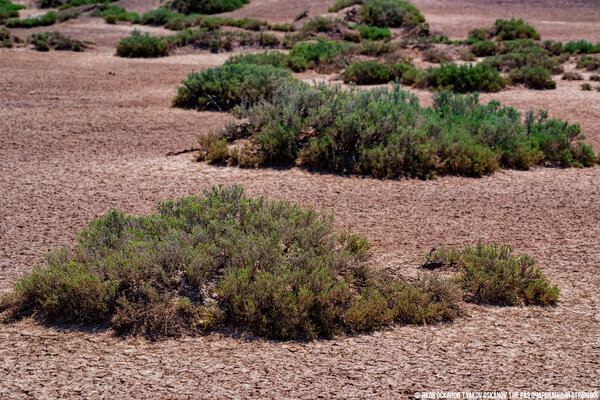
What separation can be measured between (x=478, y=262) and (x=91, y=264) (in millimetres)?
3820

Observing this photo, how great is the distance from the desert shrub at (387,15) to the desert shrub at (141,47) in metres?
13.4

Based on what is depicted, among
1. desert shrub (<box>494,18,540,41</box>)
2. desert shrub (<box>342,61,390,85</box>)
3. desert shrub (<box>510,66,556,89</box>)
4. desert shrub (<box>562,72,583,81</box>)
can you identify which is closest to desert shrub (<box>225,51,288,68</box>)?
desert shrub (<box>342,61,390,85</box>)

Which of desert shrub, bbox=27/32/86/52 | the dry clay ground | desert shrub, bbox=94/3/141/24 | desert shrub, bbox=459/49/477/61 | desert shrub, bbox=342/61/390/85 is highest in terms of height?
desert shrub, bbox=94/3/141/24

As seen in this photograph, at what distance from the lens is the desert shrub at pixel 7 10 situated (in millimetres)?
31044

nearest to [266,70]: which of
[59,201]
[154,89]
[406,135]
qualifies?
[154,89]

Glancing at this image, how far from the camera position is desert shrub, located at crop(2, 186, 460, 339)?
4.66 m

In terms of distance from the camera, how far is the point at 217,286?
4.98 metres

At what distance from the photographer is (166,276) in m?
4.98

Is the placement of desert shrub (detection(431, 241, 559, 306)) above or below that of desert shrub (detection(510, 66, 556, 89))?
below

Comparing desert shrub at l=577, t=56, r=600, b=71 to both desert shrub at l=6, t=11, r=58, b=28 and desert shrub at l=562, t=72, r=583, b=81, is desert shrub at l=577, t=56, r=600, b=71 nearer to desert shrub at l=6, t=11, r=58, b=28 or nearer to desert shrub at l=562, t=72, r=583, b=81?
desert shrub at l=562, t=72, r=583, b=81

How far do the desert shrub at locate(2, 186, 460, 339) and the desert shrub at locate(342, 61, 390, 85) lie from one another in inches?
422

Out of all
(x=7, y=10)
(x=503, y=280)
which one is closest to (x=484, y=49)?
(x=503, y=280)

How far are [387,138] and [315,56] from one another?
9.71 metres

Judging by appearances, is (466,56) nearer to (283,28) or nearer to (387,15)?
(283,28)
